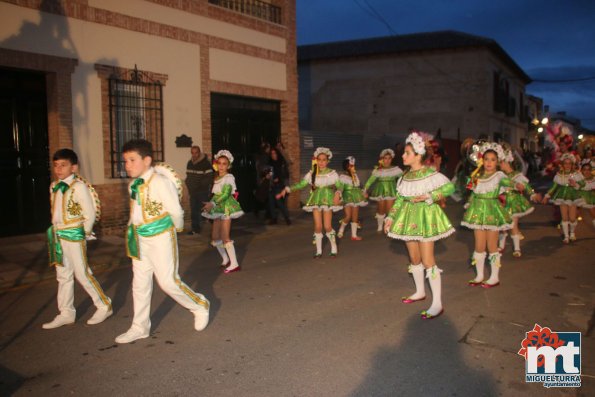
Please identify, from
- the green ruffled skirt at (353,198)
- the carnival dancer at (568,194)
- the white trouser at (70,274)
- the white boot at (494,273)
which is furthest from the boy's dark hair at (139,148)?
the carnival dancer at (568,194)

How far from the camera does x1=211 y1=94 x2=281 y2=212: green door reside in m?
14.0

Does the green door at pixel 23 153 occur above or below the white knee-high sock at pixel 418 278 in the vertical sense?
above

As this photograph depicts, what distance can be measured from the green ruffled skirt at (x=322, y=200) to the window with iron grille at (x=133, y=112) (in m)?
4.93

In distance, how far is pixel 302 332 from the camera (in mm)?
5121

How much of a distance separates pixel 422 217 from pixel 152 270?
294cm

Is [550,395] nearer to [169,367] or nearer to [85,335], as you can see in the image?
[169,367]

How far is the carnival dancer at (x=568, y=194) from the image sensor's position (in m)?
10.3

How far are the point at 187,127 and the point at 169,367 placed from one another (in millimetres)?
9206

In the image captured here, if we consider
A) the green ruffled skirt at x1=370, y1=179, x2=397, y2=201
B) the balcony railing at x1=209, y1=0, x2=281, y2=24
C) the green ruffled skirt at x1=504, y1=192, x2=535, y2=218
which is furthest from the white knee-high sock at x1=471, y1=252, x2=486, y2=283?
the balcony railing at x1=209, y1=0, x2=281, y2=24

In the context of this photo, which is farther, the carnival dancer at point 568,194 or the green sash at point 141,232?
the carnival dancer at point 568,194

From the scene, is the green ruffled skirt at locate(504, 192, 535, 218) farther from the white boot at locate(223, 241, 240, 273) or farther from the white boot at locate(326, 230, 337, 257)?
the white boot at locate(223, 241, 240, 273)

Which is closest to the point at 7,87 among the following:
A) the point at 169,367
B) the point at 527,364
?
the point at 169,367

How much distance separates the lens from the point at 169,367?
4.32 metres

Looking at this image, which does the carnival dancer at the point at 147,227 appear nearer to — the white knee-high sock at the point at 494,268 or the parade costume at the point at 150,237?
the parade costume at the point at 150,237
